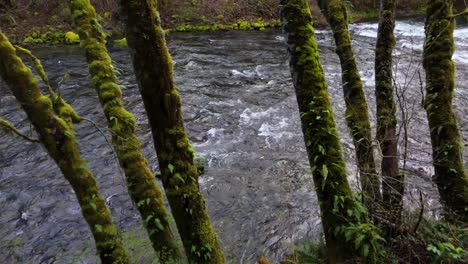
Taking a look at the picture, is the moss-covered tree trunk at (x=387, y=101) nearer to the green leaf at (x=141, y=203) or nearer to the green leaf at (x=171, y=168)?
the green leaf at (x=171, y=168)

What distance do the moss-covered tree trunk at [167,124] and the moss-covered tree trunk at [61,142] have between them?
970mm

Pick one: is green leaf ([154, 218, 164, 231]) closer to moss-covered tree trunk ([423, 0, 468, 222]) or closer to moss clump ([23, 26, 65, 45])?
moss-covered tree trunk ([423, 0, 468, 222])

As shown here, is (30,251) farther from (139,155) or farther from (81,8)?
(81,8)

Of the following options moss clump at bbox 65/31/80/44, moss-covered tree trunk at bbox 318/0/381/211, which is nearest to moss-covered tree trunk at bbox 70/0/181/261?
moss-covered tree trunk at bbox 318/0/381/211

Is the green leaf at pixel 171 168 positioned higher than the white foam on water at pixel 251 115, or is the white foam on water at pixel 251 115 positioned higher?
the green leaf at pixel 171 168

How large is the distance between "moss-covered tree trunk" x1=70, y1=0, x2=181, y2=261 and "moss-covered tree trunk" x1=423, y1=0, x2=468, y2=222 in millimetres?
3714

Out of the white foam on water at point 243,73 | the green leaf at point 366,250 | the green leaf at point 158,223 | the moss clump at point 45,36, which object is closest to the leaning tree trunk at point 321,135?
the green leaf at point 366,250

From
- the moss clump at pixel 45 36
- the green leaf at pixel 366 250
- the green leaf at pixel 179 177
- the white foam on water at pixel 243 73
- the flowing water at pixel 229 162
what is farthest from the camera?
the moss clump at pixel 45 36

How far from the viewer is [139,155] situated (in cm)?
498

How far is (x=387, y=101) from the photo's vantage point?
5.34 meters

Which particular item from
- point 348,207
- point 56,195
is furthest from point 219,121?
point 348,207

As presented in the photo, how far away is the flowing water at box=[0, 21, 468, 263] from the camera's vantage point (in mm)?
7281

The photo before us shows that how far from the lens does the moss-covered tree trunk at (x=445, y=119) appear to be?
539 centimetres

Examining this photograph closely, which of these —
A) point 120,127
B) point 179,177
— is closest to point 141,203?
point 120,127
